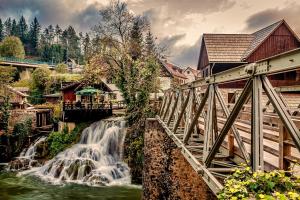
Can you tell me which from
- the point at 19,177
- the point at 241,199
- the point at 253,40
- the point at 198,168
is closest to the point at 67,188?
the point at 19,177

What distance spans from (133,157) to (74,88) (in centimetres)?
2293

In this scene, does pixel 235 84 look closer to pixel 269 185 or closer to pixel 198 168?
pixel 198 168

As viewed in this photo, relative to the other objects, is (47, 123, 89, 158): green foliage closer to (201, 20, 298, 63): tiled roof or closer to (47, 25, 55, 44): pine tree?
(201, 20, 298, 63): tiled roof

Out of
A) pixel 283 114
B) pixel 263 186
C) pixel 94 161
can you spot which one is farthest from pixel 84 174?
pixel 283 114

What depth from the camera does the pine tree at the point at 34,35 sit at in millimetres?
127856

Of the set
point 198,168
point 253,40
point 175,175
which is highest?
point 253,40

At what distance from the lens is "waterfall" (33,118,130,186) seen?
21.5 metres

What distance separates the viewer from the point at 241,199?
2592 millimetres

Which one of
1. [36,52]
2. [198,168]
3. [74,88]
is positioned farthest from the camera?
[36,52]

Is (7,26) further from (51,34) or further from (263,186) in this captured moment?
(263,186)

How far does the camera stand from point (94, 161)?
908 inches

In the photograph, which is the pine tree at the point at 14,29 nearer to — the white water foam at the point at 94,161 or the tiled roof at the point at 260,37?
the white water foam at the point at 94,161

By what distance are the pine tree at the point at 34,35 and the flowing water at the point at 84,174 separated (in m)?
112

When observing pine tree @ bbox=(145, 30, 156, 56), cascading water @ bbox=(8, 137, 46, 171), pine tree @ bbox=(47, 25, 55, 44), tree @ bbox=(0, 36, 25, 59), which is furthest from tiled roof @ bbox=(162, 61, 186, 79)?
pine tree @ bbox=(47, 25, 55, 44)
